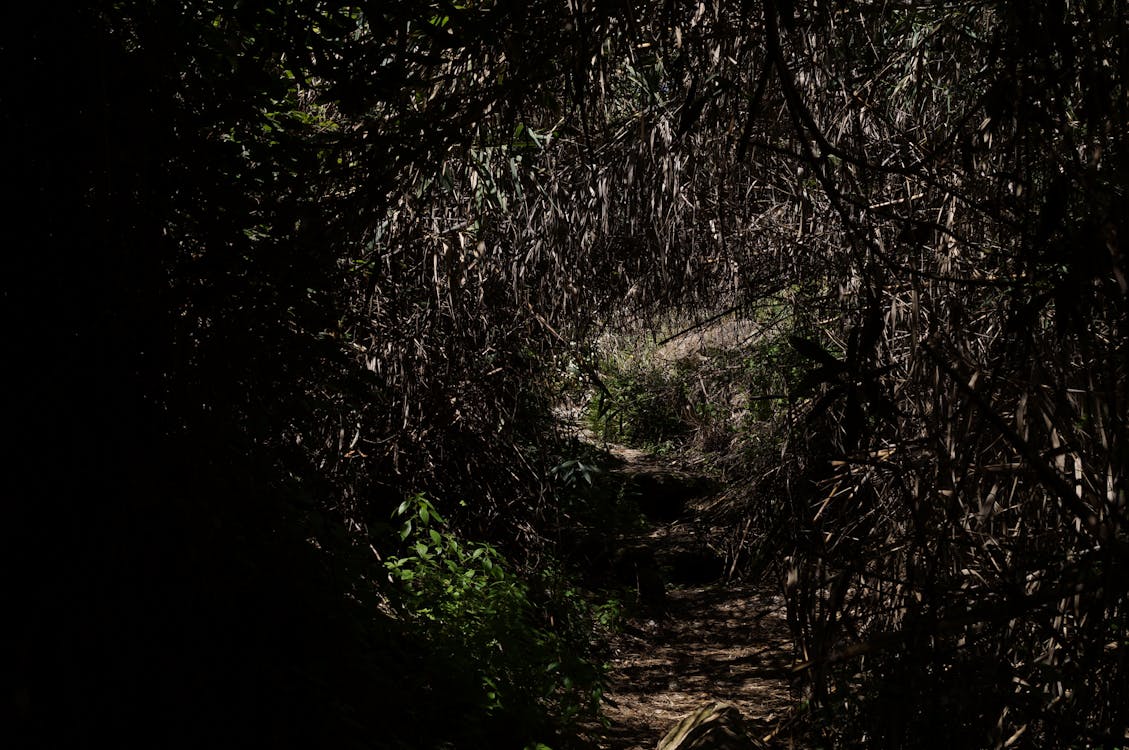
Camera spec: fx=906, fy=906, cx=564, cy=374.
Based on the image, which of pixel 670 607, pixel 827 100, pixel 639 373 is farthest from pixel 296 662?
pixel 639 373

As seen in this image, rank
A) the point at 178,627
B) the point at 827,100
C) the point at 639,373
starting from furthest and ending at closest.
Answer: the point at 639,373 < the point at 827,100 < the point at 178,627

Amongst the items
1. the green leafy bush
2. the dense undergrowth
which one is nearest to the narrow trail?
the green leafy bush

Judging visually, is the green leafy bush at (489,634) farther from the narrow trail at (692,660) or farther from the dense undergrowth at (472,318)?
the narrow trail at (692,660)

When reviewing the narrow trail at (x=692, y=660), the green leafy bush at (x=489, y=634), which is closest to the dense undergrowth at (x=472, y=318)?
the green leafy bush at (x=489, y=634)

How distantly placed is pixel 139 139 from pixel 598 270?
3.70 metres

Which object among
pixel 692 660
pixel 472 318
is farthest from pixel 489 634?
pixel 692 660

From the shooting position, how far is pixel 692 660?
748 centimetres

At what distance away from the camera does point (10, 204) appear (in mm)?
2219

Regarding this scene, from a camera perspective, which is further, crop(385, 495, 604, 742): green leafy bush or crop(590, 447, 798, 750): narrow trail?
crop(590, 447, 798, 750): narrow trail

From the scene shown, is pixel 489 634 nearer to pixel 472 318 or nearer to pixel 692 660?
pixel 472 318

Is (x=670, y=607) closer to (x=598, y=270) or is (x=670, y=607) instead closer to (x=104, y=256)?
(x=598, y=270)

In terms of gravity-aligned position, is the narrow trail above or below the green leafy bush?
below

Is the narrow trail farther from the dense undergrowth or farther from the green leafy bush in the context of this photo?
the dense undergrowth

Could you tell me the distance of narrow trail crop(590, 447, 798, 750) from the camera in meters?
6.05
